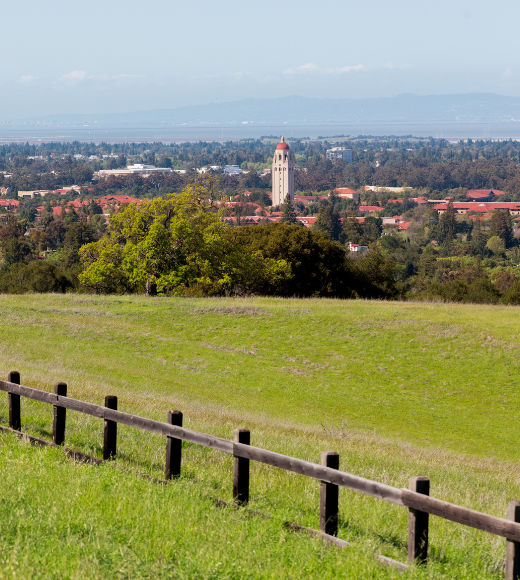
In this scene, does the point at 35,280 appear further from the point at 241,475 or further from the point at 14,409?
the point at 241,475

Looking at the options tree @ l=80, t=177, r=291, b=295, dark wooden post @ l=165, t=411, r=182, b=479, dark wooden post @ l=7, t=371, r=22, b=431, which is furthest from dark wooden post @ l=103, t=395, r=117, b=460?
tree @ l=80, t=177, r=291, b=295

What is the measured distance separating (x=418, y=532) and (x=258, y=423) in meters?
10.7

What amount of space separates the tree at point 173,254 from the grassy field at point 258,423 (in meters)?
5.63

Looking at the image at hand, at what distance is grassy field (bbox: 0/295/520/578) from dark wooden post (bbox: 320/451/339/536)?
24 cm

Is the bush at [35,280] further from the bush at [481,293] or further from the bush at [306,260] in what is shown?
the bush at [481,293]

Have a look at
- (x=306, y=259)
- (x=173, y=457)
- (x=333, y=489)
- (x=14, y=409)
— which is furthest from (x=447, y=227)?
(x=333, y=489)

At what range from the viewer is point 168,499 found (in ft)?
20.2

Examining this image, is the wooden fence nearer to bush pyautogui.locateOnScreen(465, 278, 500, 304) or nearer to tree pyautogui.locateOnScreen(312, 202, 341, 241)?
bush pyautogui.locateOnScreen(465, 278, 500, 304)

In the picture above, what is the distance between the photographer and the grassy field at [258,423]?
16.7 ft

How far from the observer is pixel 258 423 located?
1561cm

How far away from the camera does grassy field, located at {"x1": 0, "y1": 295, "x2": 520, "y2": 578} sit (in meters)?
5.09

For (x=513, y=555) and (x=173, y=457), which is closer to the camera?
(x=513, y=555)

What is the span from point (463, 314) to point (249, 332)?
1041cm

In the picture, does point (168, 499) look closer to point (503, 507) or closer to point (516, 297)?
point (503, 507)
